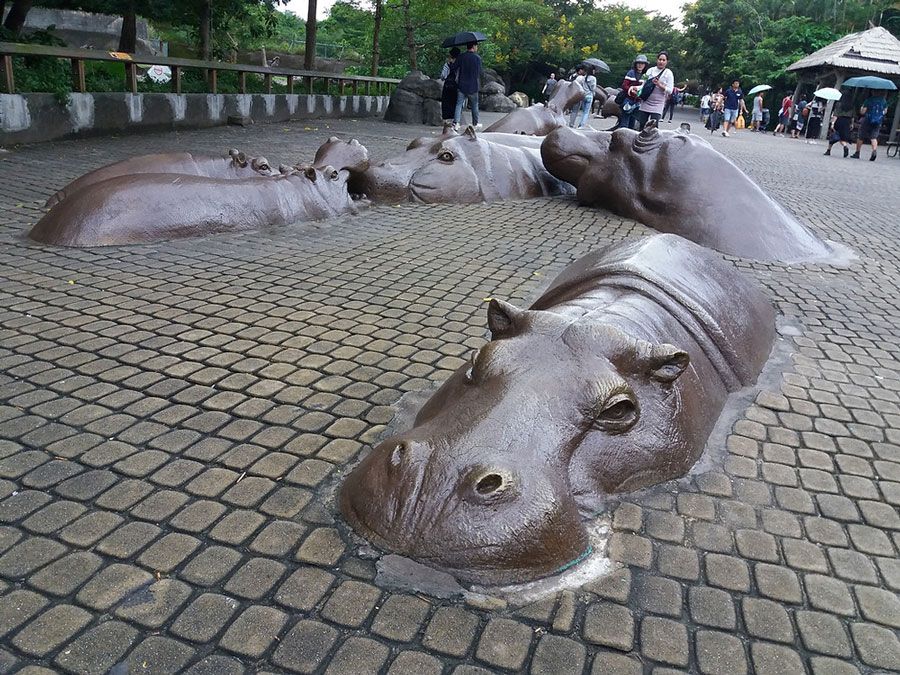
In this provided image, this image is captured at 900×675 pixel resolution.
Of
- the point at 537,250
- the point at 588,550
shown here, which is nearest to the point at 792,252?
the point at 537,250

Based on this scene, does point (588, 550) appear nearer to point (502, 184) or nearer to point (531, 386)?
point (531, 386)

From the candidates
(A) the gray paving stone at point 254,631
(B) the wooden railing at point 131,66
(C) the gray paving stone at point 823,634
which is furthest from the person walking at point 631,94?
(A) the gray paving stone at point 254,631

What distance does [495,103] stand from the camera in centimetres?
2872

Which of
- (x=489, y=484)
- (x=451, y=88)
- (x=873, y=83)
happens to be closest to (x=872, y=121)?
(x=873, y=83)

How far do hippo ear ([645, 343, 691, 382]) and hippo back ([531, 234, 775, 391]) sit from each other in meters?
0.73

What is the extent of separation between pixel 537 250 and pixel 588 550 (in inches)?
198

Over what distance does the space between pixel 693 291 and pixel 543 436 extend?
179cm

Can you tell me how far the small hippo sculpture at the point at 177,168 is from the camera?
7.34 m

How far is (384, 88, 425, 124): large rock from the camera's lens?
20703mm

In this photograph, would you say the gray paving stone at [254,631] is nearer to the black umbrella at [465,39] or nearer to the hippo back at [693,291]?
the hippo back at [693,291]

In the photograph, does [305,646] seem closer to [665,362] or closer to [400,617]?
[400,617]

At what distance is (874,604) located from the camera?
274cm

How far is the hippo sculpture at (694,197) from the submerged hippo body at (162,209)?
3.82 m

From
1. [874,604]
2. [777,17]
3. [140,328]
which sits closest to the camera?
[874,604]
